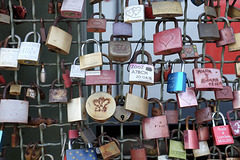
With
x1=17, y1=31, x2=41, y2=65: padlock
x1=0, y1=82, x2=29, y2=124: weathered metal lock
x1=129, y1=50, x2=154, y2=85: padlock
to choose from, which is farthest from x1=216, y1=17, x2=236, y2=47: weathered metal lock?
x1=0, y1=82, x2=29, y2=124: weathered metal lock

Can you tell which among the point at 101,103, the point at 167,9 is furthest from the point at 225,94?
the point at 101,103

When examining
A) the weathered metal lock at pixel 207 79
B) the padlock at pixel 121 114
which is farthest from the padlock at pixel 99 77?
the weathered metal lock at pixel 207 79

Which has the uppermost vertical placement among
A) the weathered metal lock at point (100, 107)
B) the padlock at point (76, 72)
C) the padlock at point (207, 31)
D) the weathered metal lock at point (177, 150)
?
the padlock at point (207, 31)

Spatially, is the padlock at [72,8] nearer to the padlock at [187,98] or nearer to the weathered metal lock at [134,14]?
the weathered metal lock at [134,14]

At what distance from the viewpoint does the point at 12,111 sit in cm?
106

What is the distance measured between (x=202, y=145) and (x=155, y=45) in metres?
0.52

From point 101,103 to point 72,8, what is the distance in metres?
Result: 0.42

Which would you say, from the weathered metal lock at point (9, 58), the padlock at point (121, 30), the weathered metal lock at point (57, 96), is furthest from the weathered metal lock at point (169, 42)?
the weathered metal lock at point (9, 58)

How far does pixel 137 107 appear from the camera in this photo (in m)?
1.10

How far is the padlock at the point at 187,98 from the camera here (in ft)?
3.61

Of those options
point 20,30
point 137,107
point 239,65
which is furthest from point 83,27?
point 239,65

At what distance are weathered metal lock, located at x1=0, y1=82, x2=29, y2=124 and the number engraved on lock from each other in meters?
0.31

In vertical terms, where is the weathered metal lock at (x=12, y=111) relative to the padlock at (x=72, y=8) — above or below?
below

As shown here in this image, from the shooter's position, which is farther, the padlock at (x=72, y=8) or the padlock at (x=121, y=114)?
the padlock at (x=121, y=114)
